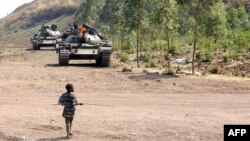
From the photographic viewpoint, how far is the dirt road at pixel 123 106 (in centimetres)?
1272

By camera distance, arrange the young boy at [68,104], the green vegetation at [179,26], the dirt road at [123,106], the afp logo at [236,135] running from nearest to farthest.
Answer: the afp logo at [236,135] → the young boy at [68,104] → the dirt road at [123,106] → the green vegetation at [179,26]

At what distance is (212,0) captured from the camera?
2777 centimetres

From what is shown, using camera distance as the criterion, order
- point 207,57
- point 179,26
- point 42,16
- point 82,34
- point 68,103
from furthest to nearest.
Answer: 1. point 42,16
2. point 179,26
3. point 207,57
4. point 82,34
5. point 68,103

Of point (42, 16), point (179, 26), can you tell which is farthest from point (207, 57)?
point (42, 16)

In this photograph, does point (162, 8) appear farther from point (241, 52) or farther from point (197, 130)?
point (197, 130)

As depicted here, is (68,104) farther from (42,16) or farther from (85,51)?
(42,16)

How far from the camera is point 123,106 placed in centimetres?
1692

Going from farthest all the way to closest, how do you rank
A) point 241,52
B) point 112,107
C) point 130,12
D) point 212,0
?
1. point 241,52
2. point 130,12
3. point 212,0
4. point 112,107

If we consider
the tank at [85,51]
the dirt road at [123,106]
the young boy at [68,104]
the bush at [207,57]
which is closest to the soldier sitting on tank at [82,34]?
the tank at [85,51]

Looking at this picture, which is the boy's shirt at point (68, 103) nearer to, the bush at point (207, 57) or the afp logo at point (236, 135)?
the afp logo at point (236, 135)

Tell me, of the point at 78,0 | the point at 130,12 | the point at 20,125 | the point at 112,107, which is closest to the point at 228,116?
the point at 112,107

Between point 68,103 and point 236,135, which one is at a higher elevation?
point 68,103

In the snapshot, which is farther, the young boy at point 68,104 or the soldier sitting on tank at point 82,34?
the soldier sitting on tank at point 82,34

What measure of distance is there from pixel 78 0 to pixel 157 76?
4628 inches
